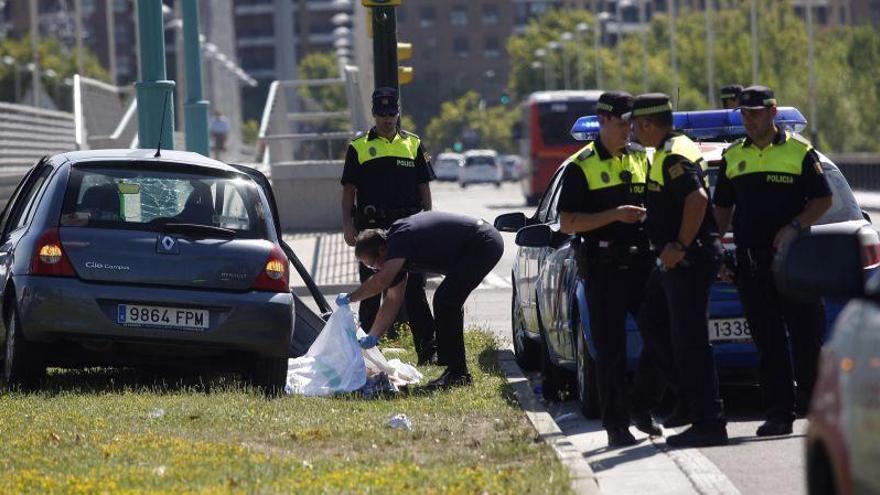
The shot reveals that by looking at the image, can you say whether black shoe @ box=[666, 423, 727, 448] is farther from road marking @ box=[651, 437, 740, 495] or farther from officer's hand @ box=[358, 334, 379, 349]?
officer's hand @ box=[358, 334, 379, 349]

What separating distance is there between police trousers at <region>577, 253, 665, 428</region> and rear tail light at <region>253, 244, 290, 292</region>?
2.21 meters

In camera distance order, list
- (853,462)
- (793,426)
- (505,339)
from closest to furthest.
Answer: (853,462)
(793,426)
(505,339)

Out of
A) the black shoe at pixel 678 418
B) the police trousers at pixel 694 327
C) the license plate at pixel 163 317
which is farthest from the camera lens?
the license plate at pixel 163 317

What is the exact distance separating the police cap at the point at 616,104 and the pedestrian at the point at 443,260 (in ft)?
6.67

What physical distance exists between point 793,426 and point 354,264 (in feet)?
46.2

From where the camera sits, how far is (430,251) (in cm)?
1090

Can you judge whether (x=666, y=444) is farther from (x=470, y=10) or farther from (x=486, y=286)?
(x=470, y=10)

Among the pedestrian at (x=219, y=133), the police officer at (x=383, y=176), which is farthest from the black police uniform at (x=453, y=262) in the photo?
the pedestrian at (x=219, y=133)

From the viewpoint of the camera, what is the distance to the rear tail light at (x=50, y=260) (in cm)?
1046

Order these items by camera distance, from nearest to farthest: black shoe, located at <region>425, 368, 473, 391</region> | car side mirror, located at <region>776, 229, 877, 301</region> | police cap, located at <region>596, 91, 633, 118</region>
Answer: car side mirror, located at <region>776, 229, 877, 301</region> < police cap, located at <region>596, 91, 633, 118</region> < black shoe, located at <region>425, 368, 473, 391</region>

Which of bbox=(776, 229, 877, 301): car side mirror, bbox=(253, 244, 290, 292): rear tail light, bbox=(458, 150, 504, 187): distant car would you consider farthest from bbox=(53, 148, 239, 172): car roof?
bbox=(458, 150, 504, 187): distant car

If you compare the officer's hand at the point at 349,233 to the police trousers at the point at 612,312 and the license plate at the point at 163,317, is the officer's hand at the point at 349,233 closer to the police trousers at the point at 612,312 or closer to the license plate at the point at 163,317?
the license plate at the point at 163,317

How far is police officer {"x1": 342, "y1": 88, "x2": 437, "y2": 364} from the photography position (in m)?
12.9

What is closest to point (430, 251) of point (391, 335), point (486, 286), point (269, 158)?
point (391, 335)
